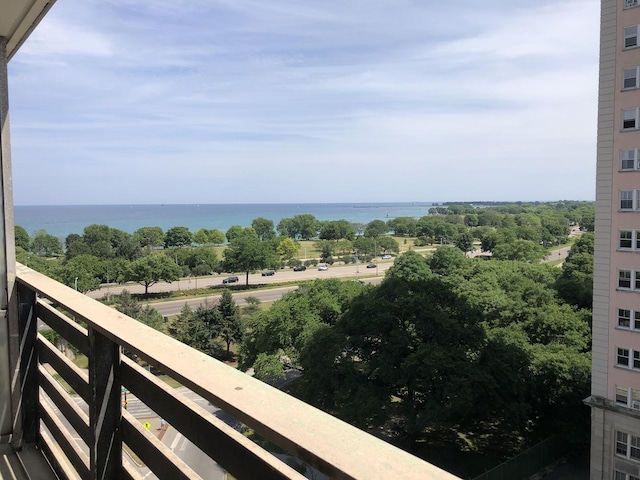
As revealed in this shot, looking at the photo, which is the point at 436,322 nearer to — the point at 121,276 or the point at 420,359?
the point at 420,359

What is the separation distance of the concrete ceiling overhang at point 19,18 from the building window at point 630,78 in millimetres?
11261

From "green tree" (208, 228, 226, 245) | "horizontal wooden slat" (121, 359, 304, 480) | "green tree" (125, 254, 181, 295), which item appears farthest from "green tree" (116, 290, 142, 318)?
"green tree" (208, 228, 226, 245)

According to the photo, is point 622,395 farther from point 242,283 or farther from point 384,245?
point 384,245

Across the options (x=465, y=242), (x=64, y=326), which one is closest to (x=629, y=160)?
(x=64, y=326)

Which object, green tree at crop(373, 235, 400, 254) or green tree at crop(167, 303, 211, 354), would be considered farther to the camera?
green tree at crop(373, 235, 400, 254)

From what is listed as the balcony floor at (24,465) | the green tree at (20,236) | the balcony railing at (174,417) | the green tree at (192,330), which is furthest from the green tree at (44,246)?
the balcony railing at (174,417)

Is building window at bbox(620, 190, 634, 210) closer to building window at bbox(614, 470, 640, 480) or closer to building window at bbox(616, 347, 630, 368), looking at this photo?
building window at bbox(616, 347, 630, 368)

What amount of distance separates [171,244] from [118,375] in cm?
5250

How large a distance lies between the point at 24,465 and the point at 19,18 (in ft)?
6.11

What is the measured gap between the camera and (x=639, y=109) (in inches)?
391

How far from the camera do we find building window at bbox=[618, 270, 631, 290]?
1042 centimetres

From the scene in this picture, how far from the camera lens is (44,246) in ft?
142

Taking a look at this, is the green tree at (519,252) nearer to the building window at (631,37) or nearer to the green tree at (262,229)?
the building window at (631,37)

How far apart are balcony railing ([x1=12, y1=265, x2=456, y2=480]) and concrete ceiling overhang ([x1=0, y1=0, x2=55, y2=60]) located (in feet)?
3.53
